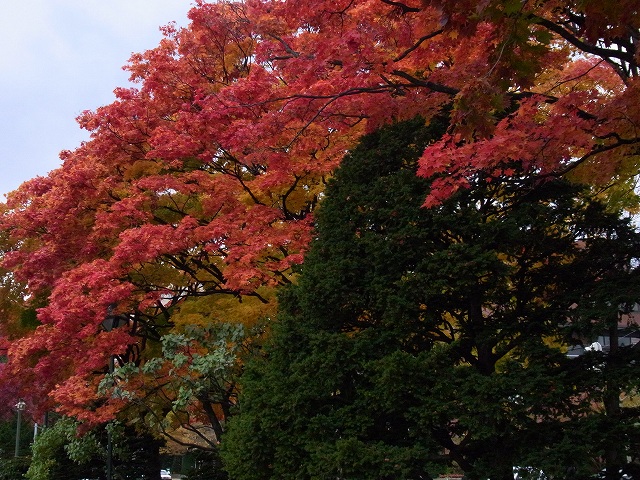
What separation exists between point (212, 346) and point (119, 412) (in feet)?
10.7


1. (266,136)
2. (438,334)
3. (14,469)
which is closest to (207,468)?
(266,136)

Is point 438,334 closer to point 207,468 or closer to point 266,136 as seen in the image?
point 266,136

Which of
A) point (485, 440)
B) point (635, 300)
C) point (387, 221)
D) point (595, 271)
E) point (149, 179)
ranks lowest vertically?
point (485, 440)

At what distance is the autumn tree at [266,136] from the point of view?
6934 millimetres

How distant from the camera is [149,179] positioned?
13.4 metres

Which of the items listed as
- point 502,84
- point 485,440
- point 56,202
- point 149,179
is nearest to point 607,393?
point 485,440

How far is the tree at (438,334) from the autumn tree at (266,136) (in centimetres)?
60

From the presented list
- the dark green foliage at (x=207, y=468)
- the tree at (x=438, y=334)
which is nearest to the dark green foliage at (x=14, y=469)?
the dark green foliage at (x=207, y=468)

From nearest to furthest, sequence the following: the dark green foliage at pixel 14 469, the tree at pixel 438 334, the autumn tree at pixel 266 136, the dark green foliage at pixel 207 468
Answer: the autumn tree at pixel 266 136, the tree at pixel 438 334, the dark green foliage at pixel 207 468, the dark green foliage at pixel 14 469

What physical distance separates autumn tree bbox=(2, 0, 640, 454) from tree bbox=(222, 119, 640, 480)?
1.98 feet

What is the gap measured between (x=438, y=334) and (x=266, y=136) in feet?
14.0

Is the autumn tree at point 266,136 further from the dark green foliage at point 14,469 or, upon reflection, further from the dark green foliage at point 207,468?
the dark green foliage at point 14,469

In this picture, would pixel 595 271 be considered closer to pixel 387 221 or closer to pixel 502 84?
pixel 387 221

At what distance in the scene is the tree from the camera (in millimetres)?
7301
